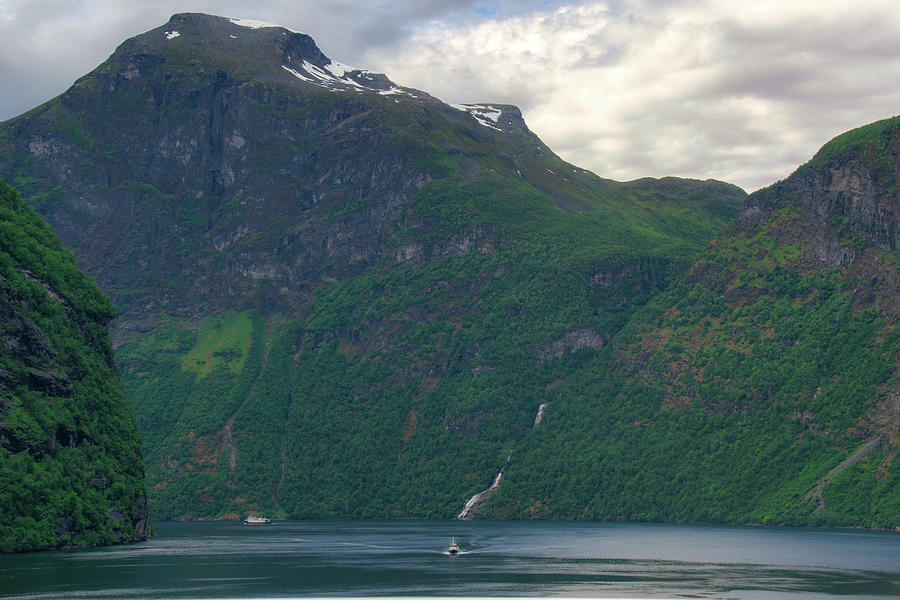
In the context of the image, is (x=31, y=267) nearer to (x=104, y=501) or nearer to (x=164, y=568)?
(x=104, y=501)

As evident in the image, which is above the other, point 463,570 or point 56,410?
point 56,410

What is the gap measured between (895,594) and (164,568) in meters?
82.0

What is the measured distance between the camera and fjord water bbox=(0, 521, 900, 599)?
355 ft

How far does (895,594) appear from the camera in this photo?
4190 inches

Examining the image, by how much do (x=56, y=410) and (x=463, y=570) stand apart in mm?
62422

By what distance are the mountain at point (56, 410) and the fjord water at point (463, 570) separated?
4.81m

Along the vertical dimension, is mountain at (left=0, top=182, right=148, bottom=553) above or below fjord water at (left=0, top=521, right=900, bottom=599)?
above

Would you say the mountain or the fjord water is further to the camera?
the mountain

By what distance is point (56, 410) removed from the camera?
151 m

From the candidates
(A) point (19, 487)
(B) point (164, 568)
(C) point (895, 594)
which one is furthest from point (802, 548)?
(A) point (19, 487)

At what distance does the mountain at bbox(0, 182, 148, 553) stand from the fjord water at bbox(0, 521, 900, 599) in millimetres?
4808

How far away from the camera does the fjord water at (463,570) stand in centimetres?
10812

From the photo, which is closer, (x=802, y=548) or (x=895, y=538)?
(x=802, y=548)

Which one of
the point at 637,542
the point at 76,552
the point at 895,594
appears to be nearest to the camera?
the point at 895,594
